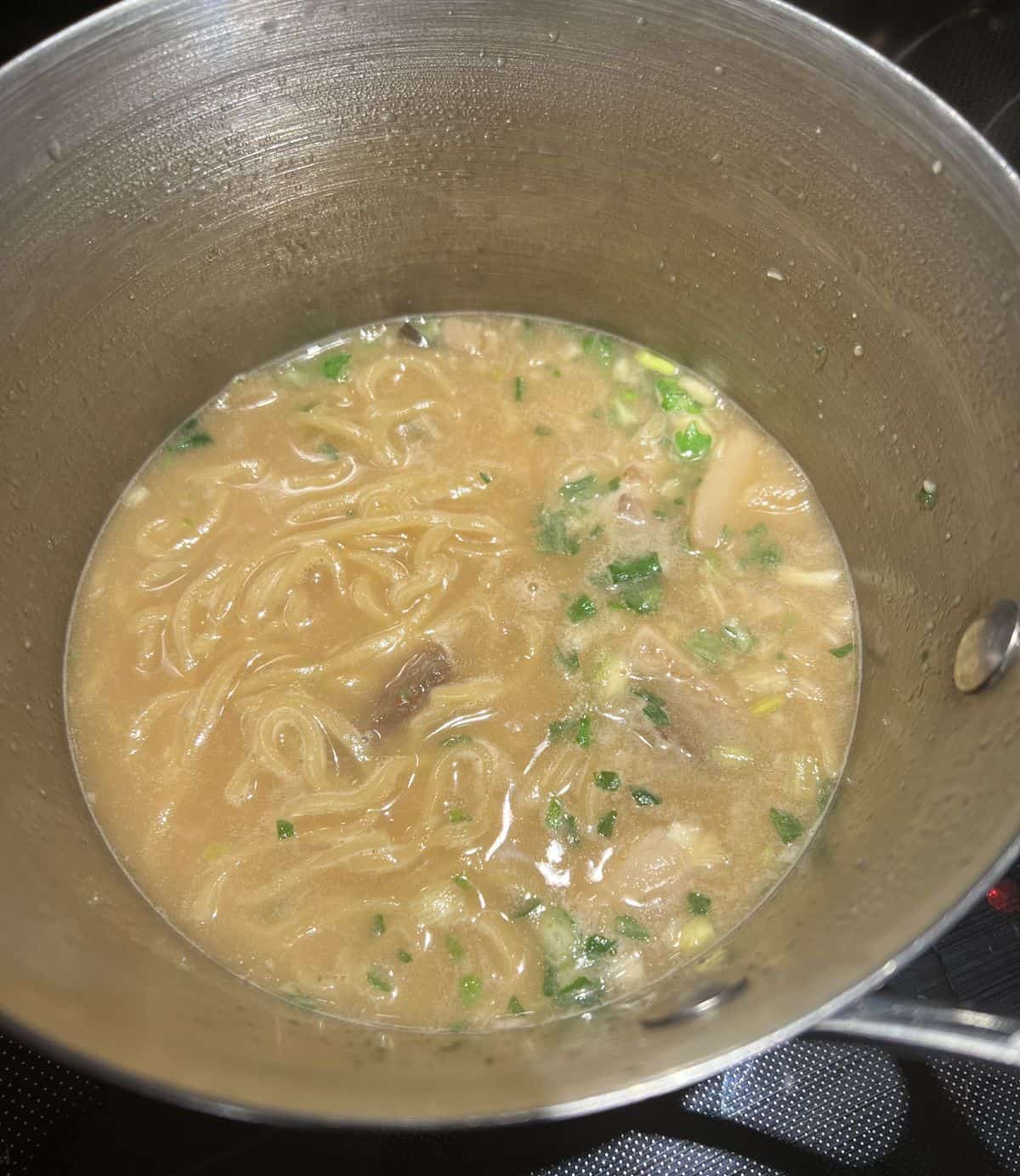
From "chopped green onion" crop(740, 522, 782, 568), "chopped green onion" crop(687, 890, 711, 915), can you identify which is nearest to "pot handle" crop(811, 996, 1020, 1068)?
"chopped green onion" crop(687, 890, 711, 915)

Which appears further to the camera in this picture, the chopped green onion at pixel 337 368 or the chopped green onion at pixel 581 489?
the chopped green onion at pixel 337 368

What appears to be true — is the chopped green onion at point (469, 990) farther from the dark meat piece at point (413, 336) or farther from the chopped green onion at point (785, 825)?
the dark meat piece at point (413, 336)

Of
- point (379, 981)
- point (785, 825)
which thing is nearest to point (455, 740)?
point (379, 981)

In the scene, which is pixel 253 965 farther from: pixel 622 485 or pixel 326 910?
pixel 622 485

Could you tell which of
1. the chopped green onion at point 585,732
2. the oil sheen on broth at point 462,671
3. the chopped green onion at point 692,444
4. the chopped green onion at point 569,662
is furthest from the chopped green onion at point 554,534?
the chopped green onion at point 585,732

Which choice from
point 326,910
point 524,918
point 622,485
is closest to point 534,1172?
point 524,918

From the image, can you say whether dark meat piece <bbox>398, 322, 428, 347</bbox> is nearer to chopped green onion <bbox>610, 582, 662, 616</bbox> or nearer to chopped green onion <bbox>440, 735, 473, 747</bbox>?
chopped green onion <bbox>610, 582, 662, 616</bbox>
